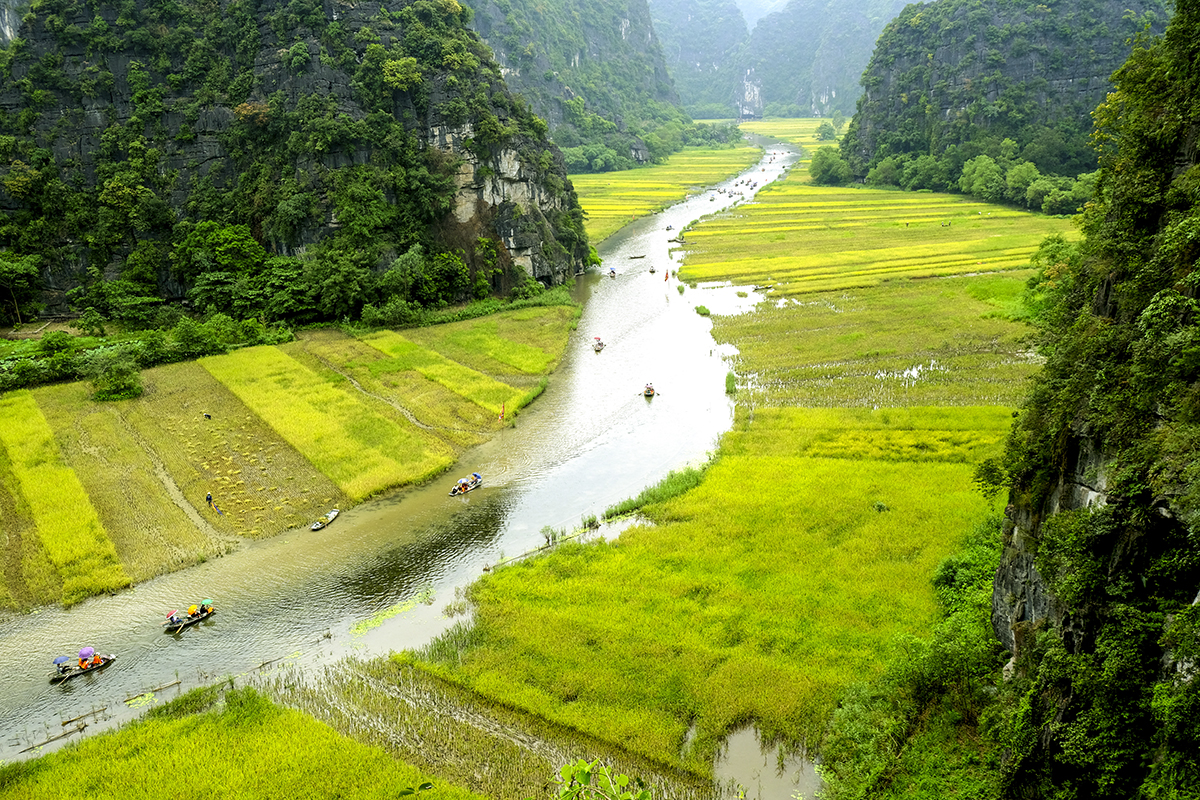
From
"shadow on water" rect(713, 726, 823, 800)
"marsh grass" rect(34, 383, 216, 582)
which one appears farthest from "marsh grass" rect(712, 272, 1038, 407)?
"marsh grass" rect(34, 383, 216, 582)

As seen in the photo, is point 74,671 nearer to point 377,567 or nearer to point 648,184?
point 377,567

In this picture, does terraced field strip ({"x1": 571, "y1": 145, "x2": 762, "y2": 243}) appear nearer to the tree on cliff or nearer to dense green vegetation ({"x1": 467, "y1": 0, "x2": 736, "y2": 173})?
dense green vegetation ({"x1": 467, "y1": 0, "x2": 736, "y2": 173})

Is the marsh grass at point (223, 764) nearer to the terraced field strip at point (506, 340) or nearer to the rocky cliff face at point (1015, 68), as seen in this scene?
the terraced field strip at point (506, 340)

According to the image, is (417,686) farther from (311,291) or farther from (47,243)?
(47,243)

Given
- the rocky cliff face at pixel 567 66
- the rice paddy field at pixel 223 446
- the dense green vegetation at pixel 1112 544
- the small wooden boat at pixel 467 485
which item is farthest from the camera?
the rocky cliff face at pixel 567 66

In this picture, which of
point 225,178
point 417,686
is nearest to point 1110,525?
point 417,686

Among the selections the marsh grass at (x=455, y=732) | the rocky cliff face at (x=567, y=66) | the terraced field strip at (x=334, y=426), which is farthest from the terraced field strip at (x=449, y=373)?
the rocky cliff face at (x=567, y=66)
